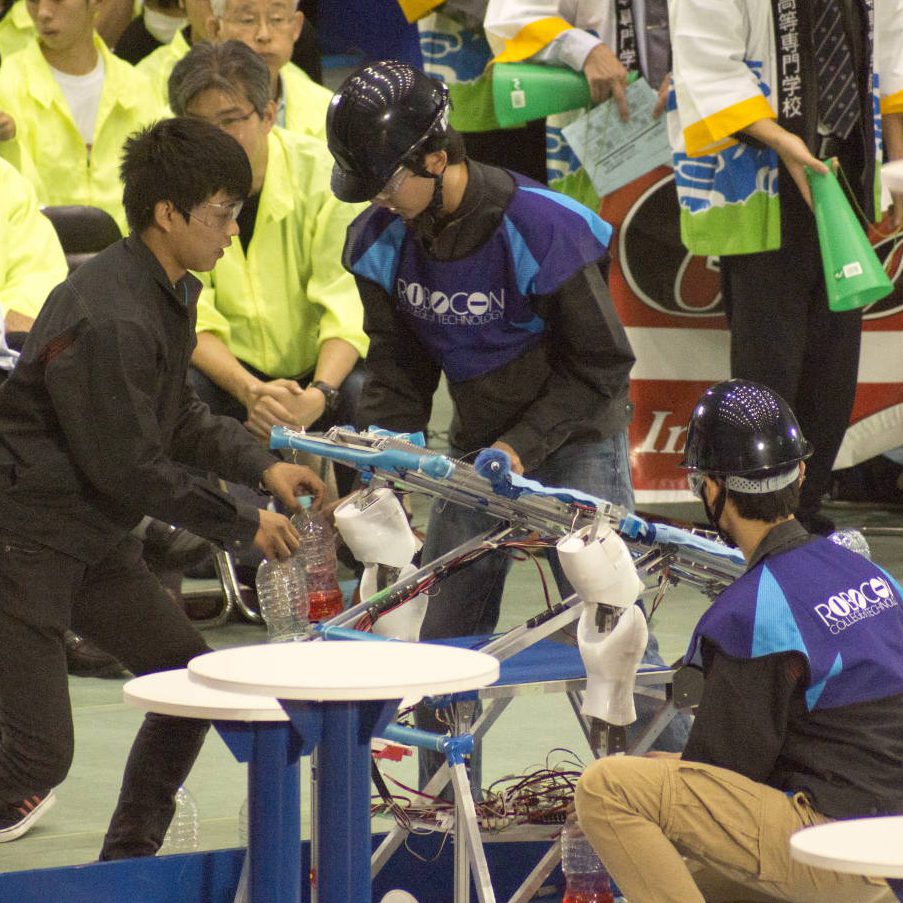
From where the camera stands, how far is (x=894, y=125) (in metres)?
6.20

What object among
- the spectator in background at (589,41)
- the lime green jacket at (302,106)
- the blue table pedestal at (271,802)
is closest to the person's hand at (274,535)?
the blue table pedestal at (271,802)

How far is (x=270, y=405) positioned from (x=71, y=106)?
1.60 metres

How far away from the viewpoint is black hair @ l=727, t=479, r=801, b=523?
3285mm

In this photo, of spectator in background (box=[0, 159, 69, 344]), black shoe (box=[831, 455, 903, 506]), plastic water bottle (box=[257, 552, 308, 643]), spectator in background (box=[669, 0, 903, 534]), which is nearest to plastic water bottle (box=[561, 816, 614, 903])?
plastic water bottle (box=[257, 552, 308, 643])

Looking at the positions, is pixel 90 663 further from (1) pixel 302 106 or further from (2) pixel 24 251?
(1) pixel 302 106

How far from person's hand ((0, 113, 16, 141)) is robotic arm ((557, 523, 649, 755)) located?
3592 millimetres

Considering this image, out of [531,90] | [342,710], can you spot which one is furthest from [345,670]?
[531,90]

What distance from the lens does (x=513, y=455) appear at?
388 centimetres

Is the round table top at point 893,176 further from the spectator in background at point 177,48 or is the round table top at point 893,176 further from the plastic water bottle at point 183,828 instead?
the plastic water bottle at point 183,828

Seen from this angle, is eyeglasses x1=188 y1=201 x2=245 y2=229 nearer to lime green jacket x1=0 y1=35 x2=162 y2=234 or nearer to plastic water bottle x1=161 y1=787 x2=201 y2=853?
plastic water bottle x1=161 y1=787 x2=201 y2=853

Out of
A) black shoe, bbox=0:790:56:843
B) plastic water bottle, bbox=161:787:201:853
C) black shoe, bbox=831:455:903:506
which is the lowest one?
black shoe, bbox=831:455:903:506

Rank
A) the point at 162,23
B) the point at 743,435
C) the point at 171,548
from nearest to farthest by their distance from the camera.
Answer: the point at 743,435 < the point at 171,548 < the point at 162,23

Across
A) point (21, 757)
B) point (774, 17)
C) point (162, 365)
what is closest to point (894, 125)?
point (774, 17)

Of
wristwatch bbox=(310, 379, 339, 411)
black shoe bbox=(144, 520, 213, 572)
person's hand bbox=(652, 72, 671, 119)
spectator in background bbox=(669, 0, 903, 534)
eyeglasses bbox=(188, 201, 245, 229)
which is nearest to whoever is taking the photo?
eyeglasses bbox=(188, 201, 245, 229)
